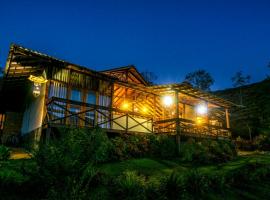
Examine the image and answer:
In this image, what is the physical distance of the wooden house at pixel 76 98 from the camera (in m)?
13.5

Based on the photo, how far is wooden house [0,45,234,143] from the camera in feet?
44.1

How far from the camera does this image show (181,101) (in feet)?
79.4

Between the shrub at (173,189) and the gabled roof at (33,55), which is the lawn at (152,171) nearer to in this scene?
the shrub at (173,189)

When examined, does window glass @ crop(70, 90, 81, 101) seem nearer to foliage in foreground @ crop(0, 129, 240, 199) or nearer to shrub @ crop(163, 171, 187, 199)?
foliage in foreground @ crop(0, 129, 240, 199)

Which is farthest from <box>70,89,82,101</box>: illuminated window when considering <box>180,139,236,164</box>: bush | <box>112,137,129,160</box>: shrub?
<box>180,139,236,164</box>: bush

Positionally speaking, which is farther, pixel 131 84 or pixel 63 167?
pixel 131 84

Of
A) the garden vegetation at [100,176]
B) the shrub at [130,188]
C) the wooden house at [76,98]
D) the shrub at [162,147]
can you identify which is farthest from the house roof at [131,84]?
the shrub at [130,188]

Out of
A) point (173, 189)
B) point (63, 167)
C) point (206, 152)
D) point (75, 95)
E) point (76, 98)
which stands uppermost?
point (75, 95)

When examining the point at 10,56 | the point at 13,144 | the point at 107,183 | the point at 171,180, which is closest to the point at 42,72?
the point at 10,56

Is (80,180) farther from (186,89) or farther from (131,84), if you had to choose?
(186,89)

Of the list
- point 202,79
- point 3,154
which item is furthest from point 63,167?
point 202,79

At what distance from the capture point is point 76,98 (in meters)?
15.2

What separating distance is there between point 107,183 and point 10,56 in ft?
29.7

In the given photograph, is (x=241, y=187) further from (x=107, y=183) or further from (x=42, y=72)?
(x=42, y=72)
